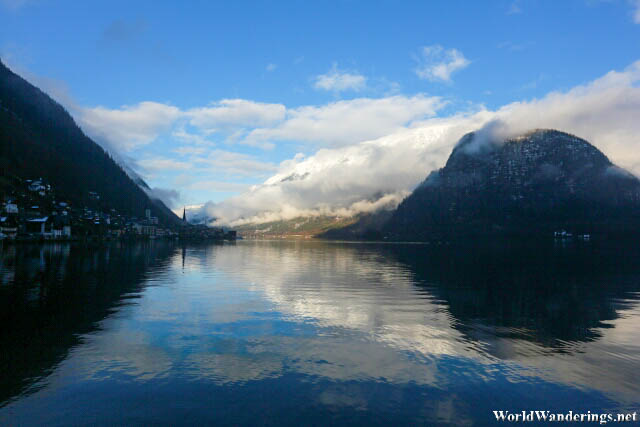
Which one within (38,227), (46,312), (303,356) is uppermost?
(38,227)

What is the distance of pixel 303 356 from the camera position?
2566 centimetres

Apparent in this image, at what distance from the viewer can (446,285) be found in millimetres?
62406

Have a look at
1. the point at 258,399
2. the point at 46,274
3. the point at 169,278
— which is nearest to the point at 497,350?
the point at 258,399

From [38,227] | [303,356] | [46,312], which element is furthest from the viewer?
[38,227]

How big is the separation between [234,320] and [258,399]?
17405 millimetres

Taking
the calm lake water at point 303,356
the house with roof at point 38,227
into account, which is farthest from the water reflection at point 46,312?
the house with roof at point 38,227

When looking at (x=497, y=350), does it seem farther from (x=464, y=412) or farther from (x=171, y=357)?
(x=171, y=357)

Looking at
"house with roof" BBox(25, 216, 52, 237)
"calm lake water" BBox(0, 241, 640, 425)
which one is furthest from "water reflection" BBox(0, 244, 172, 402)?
"house with roof" BBox(25, 216, 52, 237)

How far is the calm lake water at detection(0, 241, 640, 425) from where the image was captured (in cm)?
1812

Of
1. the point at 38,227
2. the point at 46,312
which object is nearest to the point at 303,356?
the point at 46,312

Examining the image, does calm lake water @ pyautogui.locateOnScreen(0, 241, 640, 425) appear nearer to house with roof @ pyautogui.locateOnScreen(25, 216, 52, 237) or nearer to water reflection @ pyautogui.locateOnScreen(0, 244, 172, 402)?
water reflection @ pyautogui.locateOnScreen(0, 244, 172, 402)

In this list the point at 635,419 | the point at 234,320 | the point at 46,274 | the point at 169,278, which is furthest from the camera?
the point at 169,278

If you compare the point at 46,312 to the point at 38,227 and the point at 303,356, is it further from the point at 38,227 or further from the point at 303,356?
the point at 38,227

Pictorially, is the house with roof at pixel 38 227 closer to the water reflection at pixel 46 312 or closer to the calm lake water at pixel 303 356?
the water reflection at pixel 46 312
